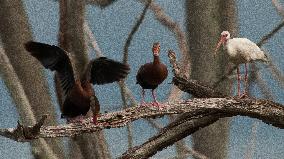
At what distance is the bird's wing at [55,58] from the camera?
4.17 m

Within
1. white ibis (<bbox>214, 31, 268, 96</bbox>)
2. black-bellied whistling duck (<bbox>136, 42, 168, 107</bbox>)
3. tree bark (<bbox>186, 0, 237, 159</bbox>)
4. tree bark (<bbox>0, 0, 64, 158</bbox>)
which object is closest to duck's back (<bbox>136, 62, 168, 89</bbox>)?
black-bellied whistling duck (<bbox>136, 42, 168, 107</bbox>)

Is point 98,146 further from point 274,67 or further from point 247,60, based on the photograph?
point 274,67

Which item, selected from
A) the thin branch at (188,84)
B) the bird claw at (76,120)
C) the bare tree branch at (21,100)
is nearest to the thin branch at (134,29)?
the thin branch at (188,84)

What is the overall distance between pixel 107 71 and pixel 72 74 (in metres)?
0.25

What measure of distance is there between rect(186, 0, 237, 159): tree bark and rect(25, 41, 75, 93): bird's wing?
2047 mm

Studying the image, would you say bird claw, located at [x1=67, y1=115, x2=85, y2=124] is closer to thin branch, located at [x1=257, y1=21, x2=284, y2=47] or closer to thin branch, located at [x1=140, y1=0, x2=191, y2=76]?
thin branch, located at [x1=140, y1=0, x2=191, y2=76]

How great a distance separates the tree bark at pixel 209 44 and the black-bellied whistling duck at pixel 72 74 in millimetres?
1852

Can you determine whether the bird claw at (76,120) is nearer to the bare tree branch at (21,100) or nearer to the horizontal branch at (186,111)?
the horizontal branch at (186,111)

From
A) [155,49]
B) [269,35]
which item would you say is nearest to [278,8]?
[269,35]

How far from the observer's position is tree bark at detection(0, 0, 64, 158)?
5.66 meters

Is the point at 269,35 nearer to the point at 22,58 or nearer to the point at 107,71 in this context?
the point at 22,58

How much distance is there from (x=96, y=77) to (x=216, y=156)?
219 centimetres

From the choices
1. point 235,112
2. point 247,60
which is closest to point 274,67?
point 247,60

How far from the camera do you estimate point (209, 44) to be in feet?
19.9
